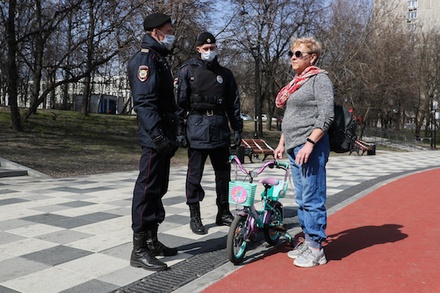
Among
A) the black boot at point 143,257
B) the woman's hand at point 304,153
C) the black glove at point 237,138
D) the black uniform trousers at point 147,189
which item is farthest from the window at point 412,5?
the black boot at point 143,257

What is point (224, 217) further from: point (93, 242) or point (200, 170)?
point (93, 242)

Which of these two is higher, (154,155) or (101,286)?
(154,155)

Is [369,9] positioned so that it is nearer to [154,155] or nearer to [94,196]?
[94,196]

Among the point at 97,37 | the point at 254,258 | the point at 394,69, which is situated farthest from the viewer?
the point at 394,69

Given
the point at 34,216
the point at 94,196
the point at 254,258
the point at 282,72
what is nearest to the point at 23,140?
the point at 94,196

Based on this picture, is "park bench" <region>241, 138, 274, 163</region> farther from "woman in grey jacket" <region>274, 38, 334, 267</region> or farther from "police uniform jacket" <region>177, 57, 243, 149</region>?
"woman in grey jacket" <region>274, 38, 334, 267</region>

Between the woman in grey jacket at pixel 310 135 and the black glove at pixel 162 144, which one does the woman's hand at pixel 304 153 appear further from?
the black glove at pixel 162 144


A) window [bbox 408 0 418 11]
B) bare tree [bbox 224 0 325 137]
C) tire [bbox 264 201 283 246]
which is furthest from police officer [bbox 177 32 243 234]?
window [bbox 408 0 418 11]

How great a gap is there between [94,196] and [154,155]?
12.6 feet

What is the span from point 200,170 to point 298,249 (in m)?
1.44

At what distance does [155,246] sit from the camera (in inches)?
154

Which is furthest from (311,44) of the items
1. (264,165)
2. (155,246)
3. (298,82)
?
(155,246)

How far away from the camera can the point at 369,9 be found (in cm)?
2697

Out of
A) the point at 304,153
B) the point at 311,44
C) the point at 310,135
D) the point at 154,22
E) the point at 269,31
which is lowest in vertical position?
the point at 304,153
